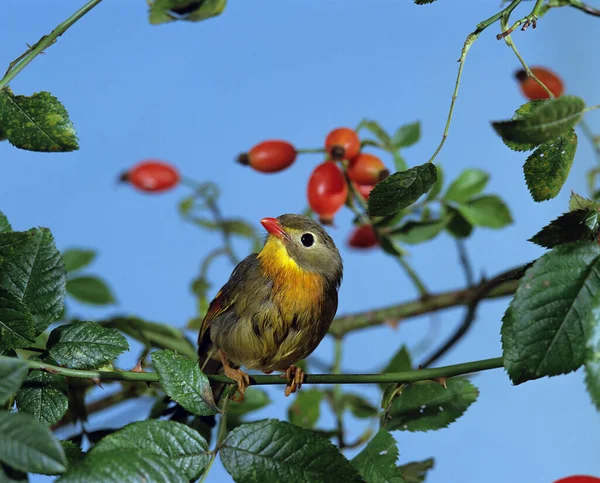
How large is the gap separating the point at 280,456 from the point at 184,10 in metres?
0.54

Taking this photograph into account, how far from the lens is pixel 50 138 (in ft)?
2.29

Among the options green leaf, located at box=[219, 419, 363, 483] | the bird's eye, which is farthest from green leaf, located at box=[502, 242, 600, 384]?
the bird's eye

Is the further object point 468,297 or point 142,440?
point 468,297

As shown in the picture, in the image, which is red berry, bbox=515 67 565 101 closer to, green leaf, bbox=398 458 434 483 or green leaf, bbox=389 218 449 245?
green leaf, bbox=389 218 449 245

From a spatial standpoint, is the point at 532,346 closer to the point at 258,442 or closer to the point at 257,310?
the point at 258,442

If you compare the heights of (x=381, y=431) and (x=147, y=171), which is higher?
(x=147, y=171)

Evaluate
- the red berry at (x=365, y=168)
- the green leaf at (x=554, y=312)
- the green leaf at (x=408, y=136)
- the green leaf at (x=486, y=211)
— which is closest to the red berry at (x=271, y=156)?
the red berry at (x=365, y=168)

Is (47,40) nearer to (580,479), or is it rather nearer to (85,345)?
(85,345)

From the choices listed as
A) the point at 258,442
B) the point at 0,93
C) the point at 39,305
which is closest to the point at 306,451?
the point at 258,442

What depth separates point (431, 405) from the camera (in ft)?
2.95

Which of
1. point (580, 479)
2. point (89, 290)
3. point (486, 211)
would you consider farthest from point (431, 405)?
point (89, 290)

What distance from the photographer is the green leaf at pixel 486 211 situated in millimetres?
1361

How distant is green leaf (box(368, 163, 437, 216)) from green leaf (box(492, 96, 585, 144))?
162mm

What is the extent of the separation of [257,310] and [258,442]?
1.49 ft
